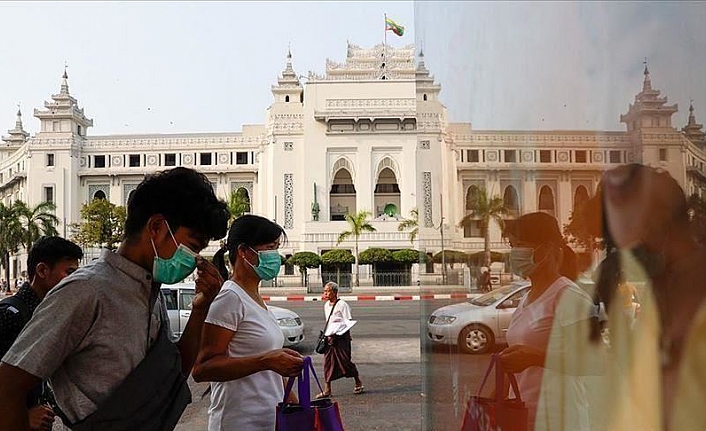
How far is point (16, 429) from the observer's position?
4.54 feet

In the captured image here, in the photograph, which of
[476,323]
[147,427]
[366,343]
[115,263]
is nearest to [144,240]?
[115,263]

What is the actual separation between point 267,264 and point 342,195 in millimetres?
53757

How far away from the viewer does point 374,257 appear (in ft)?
142

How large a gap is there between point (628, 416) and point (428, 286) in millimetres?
979

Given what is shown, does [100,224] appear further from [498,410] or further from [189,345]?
[498,410]

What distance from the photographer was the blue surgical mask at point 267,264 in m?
2.58

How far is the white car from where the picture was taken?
743 mm

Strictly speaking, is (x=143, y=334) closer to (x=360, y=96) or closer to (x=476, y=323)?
(x=476, y=323)

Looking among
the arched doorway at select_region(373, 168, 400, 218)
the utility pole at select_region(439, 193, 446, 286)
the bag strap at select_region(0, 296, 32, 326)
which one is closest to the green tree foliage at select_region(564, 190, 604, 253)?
the utility pole at select_region(439, 193, 446, 286)

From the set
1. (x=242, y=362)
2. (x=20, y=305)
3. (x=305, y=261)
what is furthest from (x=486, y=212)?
(x=305, y=261)

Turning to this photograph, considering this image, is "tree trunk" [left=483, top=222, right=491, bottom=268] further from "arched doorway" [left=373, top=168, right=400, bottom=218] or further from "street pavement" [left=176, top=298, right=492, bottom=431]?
"arched doorway" [left=373, top=168, right=400, bottom=218]

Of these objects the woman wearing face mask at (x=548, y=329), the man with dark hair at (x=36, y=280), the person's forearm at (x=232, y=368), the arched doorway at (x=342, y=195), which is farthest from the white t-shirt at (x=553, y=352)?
the arched doorway at (x=342, y=195)

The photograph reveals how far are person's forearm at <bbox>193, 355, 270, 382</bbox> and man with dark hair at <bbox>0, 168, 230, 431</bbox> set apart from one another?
1.40 feet

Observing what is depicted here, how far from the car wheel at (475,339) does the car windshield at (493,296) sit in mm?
33
